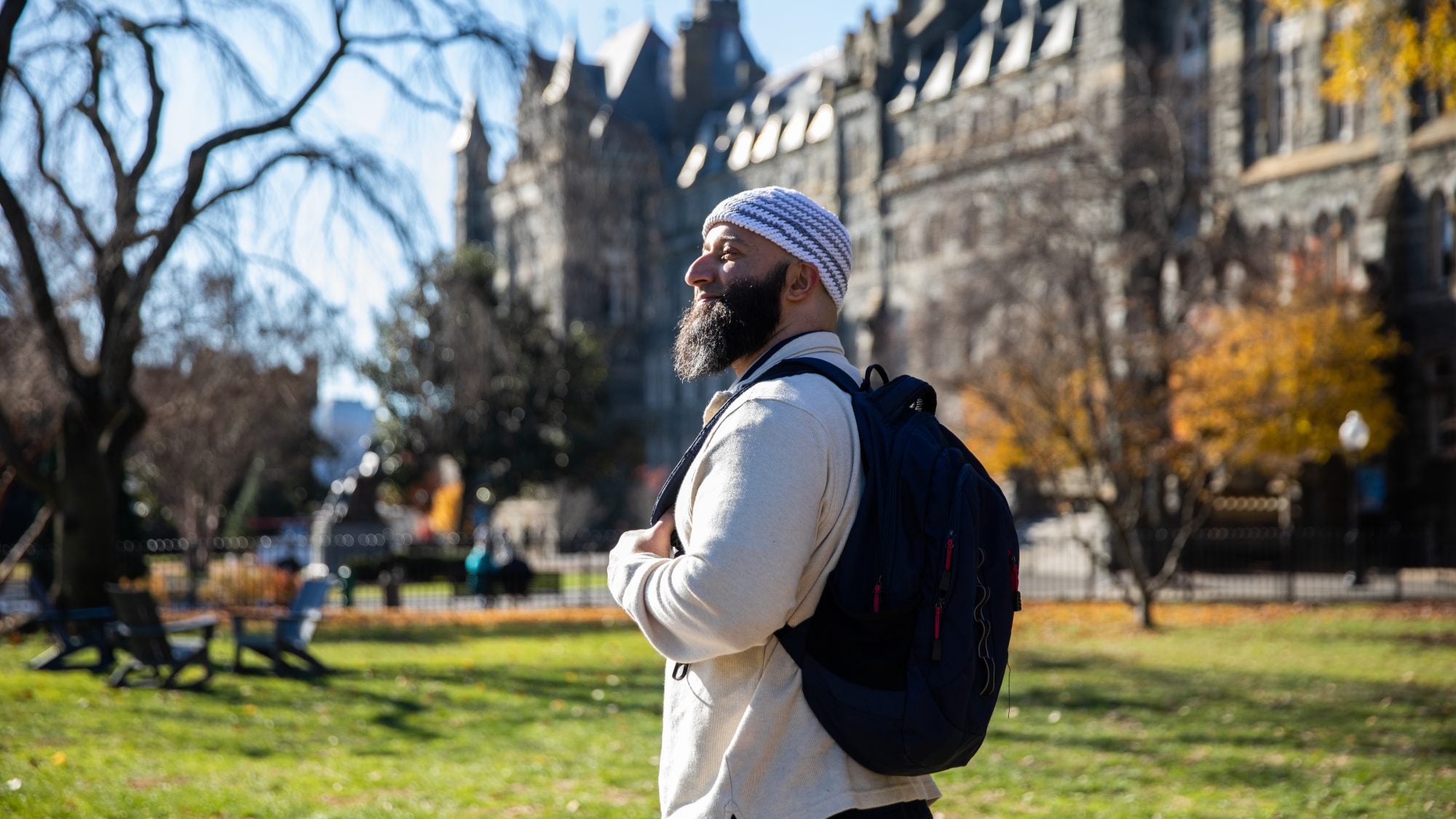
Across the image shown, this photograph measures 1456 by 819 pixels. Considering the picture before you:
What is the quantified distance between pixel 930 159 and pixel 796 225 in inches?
1465

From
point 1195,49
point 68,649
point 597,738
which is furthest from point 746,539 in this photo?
point 1195,49

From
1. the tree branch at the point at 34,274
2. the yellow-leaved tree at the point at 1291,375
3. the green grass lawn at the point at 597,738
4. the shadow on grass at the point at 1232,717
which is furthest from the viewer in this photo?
the yellow-leaved tree at the point at 1291,375

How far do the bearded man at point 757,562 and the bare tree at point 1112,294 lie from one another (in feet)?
59.2

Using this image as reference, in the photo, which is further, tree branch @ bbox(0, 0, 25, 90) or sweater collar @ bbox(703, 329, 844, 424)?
tree branch @ bbox(0, 0, 25, 90)

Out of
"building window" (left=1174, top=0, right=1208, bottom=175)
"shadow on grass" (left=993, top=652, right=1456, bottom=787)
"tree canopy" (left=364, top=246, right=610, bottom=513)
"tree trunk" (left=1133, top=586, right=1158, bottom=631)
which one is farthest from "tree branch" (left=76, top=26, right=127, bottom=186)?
"building window" (left=1174, top=0, right=1208, bottom=175)

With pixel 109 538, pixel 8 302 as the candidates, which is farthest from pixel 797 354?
pixel 8 302

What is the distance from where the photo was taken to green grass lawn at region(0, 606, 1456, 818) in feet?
23.9

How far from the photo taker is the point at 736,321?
2.90 metres

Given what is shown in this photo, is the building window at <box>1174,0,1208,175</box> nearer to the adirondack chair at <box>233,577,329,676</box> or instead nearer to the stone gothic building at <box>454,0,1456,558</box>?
the stone gothic building at <box>454,0,1456,558</box>

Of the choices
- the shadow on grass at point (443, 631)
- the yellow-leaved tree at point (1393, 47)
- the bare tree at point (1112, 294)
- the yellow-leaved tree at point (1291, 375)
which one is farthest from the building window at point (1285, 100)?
the shadow on grass at point (443, 631)

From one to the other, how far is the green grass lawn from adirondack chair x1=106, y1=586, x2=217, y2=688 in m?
0.24

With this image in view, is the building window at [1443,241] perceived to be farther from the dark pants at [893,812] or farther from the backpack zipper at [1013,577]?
the dark pants at [893,812]

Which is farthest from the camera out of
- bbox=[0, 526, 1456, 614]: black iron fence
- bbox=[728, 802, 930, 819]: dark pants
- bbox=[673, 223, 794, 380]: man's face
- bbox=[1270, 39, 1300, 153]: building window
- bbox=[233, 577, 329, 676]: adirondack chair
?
bbox=[1270, 39, 1300, 153]: building window

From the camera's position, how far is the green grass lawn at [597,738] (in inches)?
287
